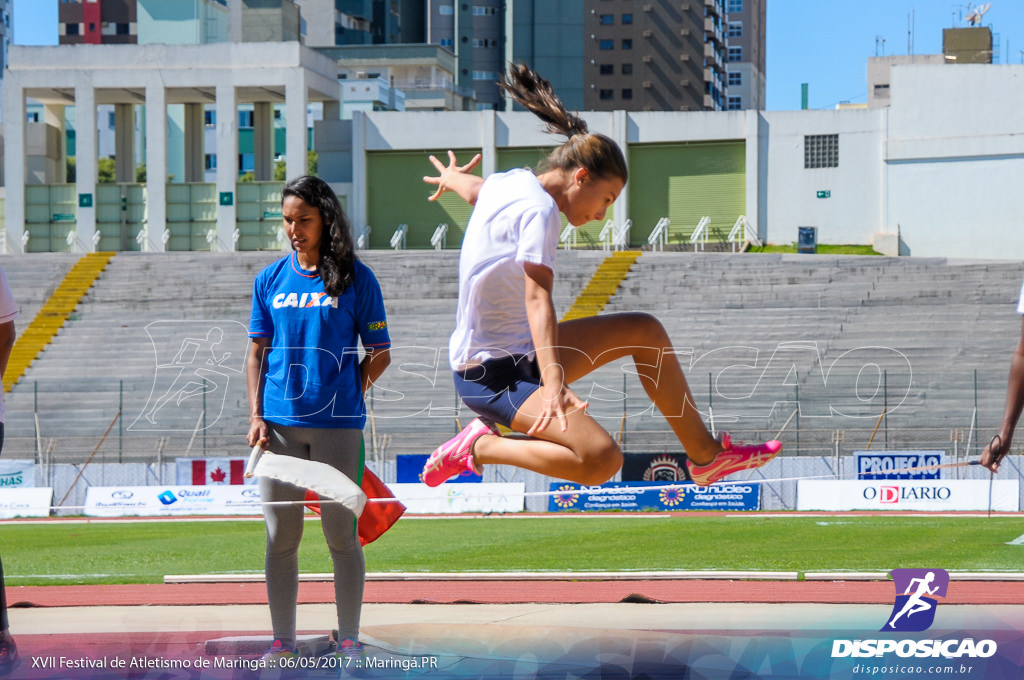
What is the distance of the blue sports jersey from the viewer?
488 cm

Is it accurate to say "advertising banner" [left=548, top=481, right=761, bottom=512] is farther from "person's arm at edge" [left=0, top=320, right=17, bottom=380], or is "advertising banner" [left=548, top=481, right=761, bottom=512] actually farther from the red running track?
"person's arm at edge" [left=0, top=320, right=17, bottom=380]

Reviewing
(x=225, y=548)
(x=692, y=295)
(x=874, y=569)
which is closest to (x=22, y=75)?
(x=692, y=295)

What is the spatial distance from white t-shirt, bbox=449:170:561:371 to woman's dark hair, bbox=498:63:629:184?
16 centimetres

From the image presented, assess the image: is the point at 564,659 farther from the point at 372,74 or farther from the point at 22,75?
the point at 372,74

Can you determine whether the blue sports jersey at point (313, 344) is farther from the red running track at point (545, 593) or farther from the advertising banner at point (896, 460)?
the advertising banner at point (896, 460)

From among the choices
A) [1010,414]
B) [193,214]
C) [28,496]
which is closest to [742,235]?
[193,214]

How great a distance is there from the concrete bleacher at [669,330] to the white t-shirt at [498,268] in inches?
130

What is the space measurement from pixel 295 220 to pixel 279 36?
3896 centimetres

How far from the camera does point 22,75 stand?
37844 mm

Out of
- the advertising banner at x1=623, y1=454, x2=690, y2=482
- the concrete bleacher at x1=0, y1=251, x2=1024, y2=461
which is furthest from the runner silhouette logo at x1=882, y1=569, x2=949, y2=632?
the advertising banner at x1=623, y1=454, x2=690, y2=482

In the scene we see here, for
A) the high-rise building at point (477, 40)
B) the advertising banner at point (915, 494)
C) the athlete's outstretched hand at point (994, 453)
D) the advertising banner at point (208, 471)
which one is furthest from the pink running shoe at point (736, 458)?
the high-rise building at point (477, 40)

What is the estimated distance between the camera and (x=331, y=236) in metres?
5.04

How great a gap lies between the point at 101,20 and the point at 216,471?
76080 millimetres

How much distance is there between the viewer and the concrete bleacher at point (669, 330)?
16141 millimetres
